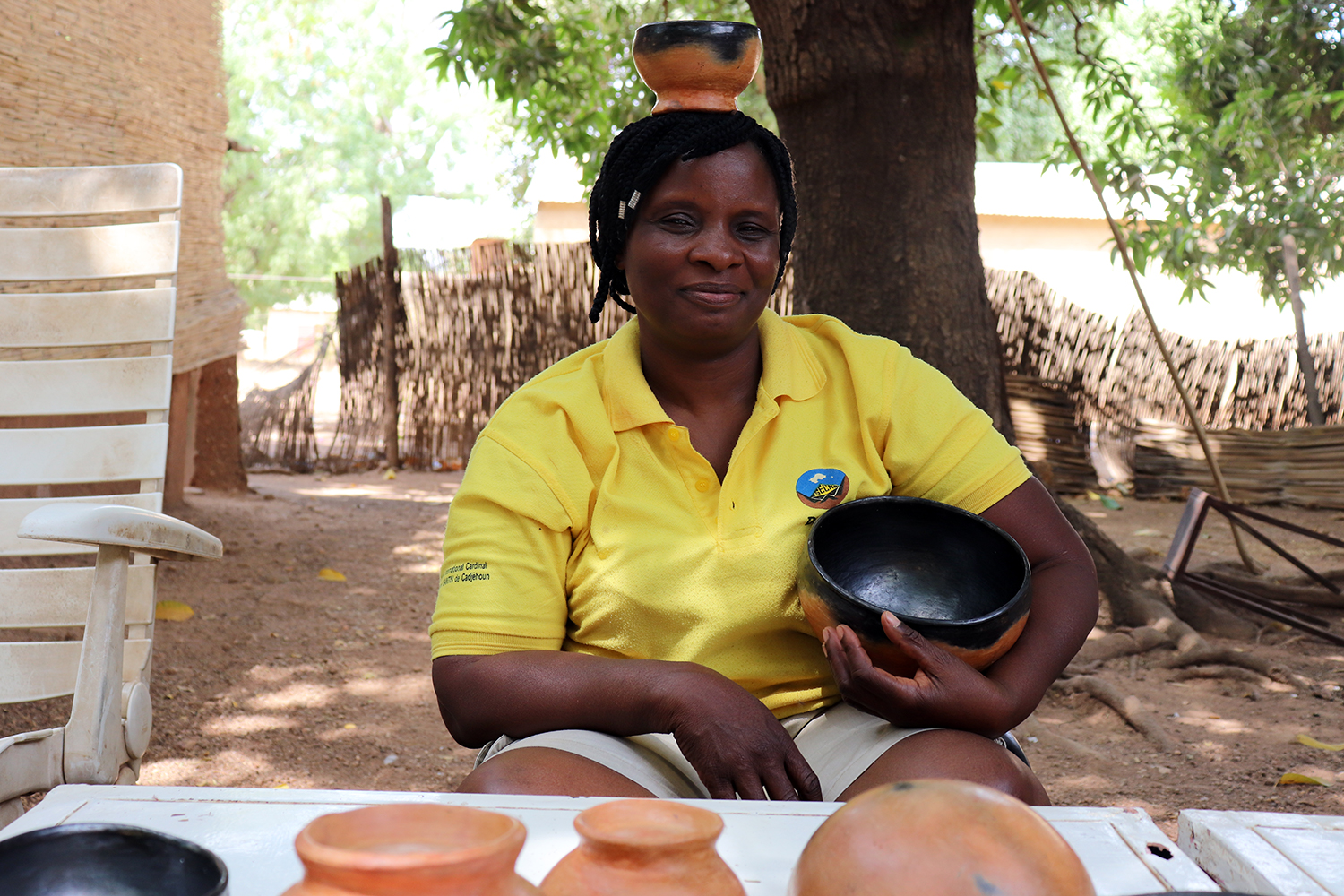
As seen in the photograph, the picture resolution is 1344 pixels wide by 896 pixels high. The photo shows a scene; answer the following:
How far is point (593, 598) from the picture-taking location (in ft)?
5.18

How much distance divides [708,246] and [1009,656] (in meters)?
0.76

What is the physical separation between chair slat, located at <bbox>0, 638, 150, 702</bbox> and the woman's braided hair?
1333mm

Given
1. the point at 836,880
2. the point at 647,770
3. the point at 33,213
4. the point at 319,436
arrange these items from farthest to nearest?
the point at 319,436 < the point at 33,213 < the point at 647,770 < the point at 836,880

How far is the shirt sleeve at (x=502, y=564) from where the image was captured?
4.91 feet

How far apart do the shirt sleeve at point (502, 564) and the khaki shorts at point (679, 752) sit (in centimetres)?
16

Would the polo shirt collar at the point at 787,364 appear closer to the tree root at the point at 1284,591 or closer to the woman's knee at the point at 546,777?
the woman's knee at the point at 546,777

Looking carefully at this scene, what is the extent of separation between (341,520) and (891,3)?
4.64 m

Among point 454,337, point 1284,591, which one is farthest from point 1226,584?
point 454,337

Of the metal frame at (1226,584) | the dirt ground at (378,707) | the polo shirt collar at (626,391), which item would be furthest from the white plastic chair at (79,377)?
the metal frame at (1226,584)

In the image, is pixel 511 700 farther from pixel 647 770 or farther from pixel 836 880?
pixel 836 880

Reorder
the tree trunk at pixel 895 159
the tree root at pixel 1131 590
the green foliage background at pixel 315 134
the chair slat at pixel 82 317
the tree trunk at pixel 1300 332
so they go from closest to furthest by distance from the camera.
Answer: the chair slat at pixel 82 317 < the tree trunk at pixel 895 159 < the tree root at pixel 1131 590 < the tree trunk at pixel 1300 332 < the green foliage background at pixel 315 134

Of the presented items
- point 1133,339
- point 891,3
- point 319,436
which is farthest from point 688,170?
point 319,436

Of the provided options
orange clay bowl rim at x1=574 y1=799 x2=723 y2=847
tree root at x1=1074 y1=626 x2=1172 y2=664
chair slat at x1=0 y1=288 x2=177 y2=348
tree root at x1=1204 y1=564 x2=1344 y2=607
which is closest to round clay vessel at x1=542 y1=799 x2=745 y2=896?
orange clay bowl rim at x1=574 y1=799 x2=723 y2=847

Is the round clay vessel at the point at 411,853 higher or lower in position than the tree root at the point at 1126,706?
higher
